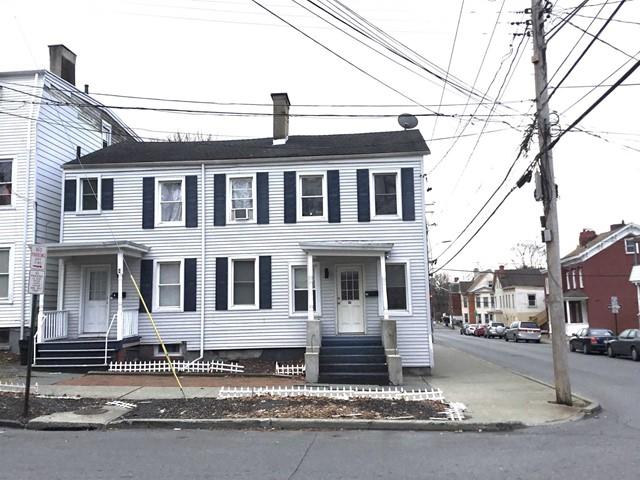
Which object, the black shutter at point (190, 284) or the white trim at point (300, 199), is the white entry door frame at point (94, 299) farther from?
the white trim at point (300, 199)

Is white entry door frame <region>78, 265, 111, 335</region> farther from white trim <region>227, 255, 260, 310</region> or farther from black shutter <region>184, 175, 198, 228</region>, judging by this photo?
white trim <region>227, 255, 260, 310</region>

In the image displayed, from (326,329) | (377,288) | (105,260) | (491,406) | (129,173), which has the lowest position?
(491,406)

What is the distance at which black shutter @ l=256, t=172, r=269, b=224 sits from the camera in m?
17.3

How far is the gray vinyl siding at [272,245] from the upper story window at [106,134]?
5117 mm

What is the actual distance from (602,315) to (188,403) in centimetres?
3791

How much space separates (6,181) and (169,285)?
620 cm

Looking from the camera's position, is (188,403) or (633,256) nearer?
(188,403)

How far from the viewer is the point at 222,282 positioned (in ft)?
56.1

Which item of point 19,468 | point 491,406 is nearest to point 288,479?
point 19,468

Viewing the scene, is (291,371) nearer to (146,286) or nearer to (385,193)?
(146,286)

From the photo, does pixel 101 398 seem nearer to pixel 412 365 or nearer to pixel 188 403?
pixel 188 403

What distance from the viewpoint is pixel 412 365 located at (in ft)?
53.2

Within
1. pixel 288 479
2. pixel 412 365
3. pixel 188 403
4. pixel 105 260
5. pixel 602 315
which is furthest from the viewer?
pixel 602 315

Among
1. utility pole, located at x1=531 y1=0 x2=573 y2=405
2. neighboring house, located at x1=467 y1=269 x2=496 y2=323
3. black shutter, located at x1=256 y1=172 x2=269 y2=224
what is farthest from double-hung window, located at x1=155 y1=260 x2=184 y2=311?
neighboring house, located at x1=467 y1=269 x2=496 y2=323
